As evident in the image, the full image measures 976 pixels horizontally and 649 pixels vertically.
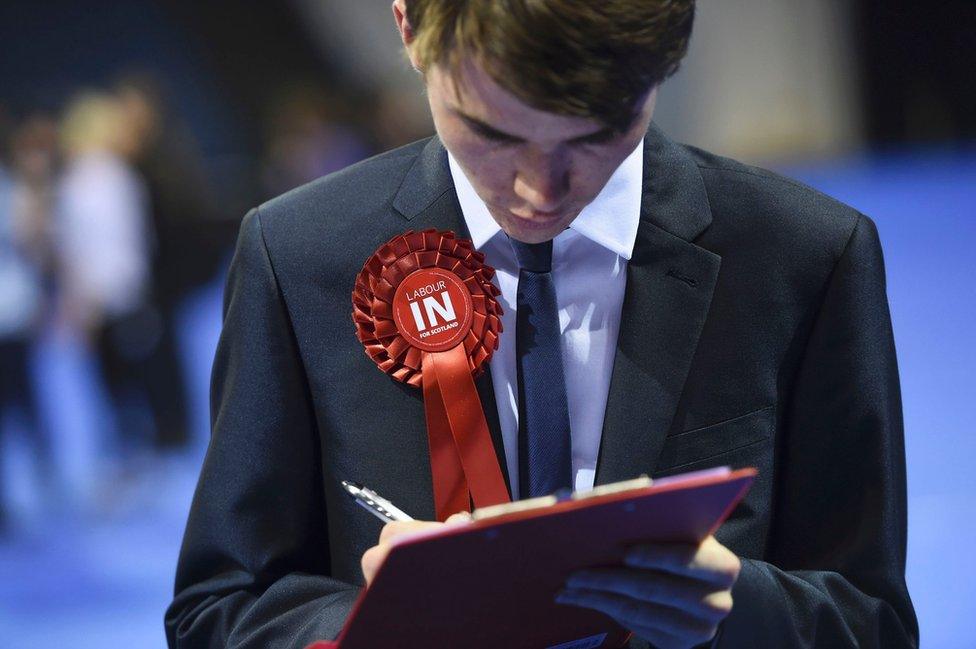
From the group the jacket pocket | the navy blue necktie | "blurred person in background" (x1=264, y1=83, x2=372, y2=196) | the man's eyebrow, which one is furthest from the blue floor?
the man's eyebrow

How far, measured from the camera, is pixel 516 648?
112 centimetres

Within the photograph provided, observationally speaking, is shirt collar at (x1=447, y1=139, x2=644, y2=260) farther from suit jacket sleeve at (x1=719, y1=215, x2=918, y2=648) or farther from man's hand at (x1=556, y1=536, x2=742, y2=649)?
man's hand at (x1=556, y1=536, x2=742, y2=649)

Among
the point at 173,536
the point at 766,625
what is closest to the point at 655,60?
the point at 766,625

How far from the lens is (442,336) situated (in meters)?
1.27

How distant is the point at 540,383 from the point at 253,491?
1.12 ft

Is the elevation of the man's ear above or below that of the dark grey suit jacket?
above

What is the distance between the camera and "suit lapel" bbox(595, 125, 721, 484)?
123cm

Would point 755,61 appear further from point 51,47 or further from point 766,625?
point 766,625

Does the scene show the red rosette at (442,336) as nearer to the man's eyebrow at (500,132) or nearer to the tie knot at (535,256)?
the tie knot at (535,256)

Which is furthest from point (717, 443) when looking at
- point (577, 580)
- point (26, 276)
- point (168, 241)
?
point (168, 241)

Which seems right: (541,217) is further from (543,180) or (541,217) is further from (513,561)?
(513,561)

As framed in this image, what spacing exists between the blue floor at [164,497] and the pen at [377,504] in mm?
2336

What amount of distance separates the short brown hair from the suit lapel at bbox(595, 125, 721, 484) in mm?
260

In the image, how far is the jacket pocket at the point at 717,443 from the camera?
1.25 meters
